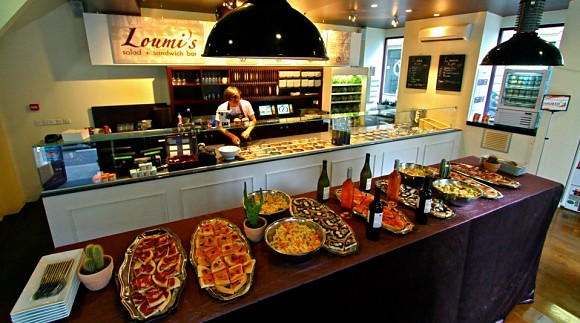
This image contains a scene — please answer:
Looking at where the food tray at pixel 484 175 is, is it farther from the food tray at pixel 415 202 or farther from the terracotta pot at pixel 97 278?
the terracotta pot at pixel 97 278

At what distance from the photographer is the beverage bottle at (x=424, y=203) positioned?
183 cm

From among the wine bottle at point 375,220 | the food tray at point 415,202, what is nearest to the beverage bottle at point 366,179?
the food tray at point 415,202

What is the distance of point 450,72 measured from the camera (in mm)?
5258

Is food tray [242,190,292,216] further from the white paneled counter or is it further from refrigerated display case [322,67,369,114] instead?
refrigerated display case [322,67,369,114]

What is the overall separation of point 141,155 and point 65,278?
1756 mm

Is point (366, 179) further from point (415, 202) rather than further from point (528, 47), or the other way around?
point (528, 47)

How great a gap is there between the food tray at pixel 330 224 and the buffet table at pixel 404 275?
0.05 metres

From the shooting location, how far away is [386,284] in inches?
66.9

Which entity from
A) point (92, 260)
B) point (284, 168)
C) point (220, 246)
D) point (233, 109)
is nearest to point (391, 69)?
point (233, 109)

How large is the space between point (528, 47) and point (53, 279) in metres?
3.15

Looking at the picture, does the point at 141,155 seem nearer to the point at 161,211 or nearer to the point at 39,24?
the point at 161,211

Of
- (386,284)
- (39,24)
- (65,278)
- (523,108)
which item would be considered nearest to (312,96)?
(523,108)

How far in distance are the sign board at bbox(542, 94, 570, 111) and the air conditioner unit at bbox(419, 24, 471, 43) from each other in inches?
62.6

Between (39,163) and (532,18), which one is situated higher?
(532,18)
